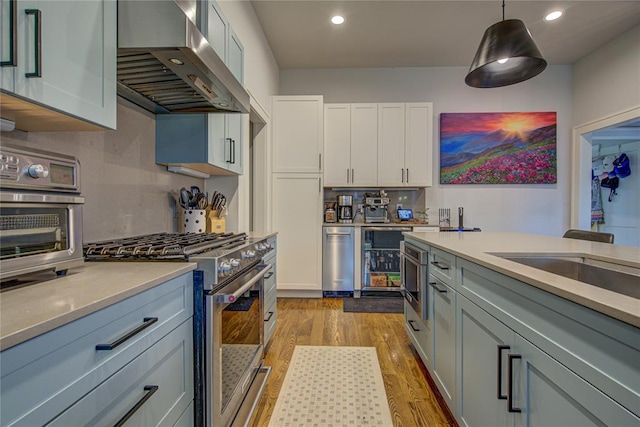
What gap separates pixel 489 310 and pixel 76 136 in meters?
1.83

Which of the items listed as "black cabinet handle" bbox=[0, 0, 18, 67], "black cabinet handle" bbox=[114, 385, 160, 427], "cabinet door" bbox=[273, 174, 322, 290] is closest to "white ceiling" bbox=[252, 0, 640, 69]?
"cabinet door" bbox=[273, 174, 322, 290]

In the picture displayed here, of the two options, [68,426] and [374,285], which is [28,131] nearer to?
[68,426]

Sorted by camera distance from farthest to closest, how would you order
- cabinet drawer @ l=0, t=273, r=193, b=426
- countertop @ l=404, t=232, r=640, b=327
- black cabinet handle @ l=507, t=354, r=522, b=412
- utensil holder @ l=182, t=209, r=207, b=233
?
utensil holder @ l=182, t=209, r=207, b=233 → black cabinet handle @ l=507, t=354, r=522, b=412 → countertop @ l=404, t=232, r=640, b=327 → cabinet drawer @ l=0, t=273, r=193, b=426

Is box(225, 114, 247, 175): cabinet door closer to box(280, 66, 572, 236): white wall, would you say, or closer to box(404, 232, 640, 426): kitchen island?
box(404, 232, 640, 426): kitchen island

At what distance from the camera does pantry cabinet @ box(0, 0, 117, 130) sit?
77 cm

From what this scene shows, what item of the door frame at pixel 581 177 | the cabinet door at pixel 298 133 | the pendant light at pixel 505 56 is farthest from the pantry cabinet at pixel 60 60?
the door frame at pixel 581 177

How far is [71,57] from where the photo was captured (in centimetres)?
94

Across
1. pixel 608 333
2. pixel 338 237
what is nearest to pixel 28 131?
pixel 608 333

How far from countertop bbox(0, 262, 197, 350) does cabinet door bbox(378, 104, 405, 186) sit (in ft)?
10.6

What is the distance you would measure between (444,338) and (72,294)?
1.62 metres

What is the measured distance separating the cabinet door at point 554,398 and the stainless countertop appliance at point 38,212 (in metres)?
1.40

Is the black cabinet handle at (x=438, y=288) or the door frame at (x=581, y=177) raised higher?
the door frame at (x=581, y=177)

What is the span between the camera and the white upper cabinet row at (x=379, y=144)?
3.96 m

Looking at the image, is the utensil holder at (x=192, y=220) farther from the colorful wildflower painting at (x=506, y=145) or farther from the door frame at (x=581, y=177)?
the door frame at (x=581, y=177)
